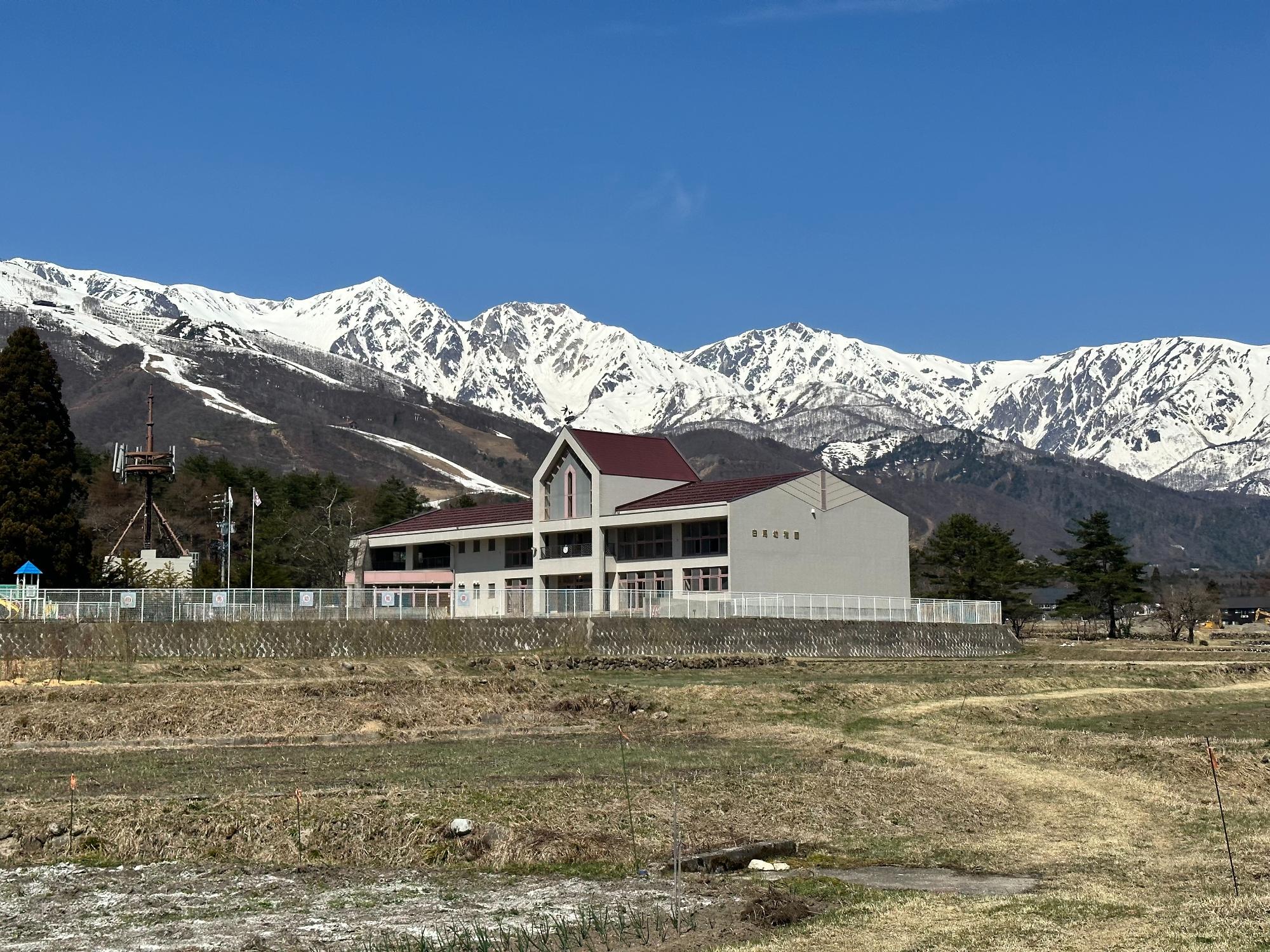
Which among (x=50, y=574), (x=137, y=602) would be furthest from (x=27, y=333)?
(x=137, y=602)

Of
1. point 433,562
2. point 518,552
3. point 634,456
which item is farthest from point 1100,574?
point 433,562

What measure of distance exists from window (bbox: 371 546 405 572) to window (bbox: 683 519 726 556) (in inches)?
1002

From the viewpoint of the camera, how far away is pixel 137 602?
149ft

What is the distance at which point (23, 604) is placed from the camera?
45000mm

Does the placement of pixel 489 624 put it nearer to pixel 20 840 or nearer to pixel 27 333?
pixel 27 333

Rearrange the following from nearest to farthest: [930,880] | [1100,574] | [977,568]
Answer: [930,880] → [977,568] → [1100,574]

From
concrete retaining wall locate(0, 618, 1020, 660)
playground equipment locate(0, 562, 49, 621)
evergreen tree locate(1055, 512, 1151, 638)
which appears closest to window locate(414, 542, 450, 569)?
concrete retaining wall locate(0, 618, 1020, 660)

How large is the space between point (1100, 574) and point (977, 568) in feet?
30.2

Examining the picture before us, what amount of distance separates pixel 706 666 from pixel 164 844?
33.9 m

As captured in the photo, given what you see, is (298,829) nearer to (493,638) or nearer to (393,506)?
(493,638)

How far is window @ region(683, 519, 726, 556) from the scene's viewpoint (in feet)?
214

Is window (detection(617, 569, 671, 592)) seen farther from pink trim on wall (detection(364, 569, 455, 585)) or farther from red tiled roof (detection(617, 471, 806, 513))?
pink trim on wall (detection(364, 569, 455, 585))

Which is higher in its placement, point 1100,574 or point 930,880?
point 1100,574

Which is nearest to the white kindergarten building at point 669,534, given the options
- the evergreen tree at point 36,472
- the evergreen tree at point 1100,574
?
the evergreen tree at point 36,472
